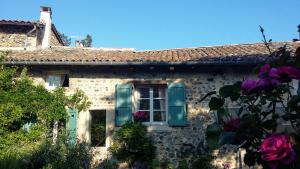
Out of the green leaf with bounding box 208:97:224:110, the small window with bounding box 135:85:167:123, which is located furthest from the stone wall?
the green leaf with bounding box 208:97:224:110

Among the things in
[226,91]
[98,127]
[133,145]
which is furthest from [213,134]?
[98,127]

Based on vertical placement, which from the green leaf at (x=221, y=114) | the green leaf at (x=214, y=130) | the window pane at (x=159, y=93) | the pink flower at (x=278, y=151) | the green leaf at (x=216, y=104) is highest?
the window pane at (x=159, y=93)

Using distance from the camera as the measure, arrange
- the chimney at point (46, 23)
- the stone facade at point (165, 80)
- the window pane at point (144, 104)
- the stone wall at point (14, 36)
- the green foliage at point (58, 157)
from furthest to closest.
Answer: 1. the chimney at point (46, 23)
2. the stone wall at point (14, 36)
3. the window pane at point (144, 104)
4. the stone facade at point (165, 80)
5. the green foliage at point (58, 157)

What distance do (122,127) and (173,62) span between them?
2.26 metres

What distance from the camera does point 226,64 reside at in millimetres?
10172

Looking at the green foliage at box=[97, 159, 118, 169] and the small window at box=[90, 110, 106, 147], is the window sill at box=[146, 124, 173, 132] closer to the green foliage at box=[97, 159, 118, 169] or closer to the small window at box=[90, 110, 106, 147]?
the green foliage at box=[97, 159, 118, 169]

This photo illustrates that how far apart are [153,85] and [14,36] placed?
6830mm

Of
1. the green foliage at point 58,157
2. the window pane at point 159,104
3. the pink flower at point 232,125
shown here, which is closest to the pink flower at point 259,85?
the pink flower at point 232,125

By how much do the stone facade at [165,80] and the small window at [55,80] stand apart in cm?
27

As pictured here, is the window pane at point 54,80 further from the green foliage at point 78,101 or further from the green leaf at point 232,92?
the green leaf at point 232,92

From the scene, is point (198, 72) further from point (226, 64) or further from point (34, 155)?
point (34, 155)

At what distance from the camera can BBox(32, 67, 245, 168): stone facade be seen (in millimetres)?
10188

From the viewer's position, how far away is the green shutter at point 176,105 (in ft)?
33.5

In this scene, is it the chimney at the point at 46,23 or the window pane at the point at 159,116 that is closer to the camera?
the window pane at the point at 159,116
